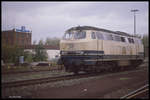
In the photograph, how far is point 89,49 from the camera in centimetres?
1268

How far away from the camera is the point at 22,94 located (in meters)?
7.41

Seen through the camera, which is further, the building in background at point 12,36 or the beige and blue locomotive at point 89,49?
the beige and blue locomotive at point 89,49

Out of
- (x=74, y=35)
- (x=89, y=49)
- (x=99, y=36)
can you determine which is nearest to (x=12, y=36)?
(x=74, y=35)

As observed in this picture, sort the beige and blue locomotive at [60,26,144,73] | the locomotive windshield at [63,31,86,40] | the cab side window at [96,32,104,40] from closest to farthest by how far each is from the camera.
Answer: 1. the beige and blue locomotive at [60,26,144,73]
2. the locomotive windshield at [63,31,86,40]
3. the cab side window at [96,32,104,40]

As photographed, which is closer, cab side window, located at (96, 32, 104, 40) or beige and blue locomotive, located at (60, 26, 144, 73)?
beige and blue locomotive, located at (60, 26, 144, 73)

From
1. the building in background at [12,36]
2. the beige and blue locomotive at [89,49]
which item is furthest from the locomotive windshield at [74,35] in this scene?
the building in background at [12,36]

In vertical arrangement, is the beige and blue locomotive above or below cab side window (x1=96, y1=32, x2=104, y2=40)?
below

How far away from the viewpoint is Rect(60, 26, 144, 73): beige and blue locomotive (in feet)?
41.4

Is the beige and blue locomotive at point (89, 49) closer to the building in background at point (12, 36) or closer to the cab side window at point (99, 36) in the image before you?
the cab side window at point (99, 36)

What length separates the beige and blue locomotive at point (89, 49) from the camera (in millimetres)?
12633

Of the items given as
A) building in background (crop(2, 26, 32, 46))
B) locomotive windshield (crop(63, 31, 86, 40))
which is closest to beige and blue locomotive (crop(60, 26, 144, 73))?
locomotive windshield (crop(63, 31, 86, 40))

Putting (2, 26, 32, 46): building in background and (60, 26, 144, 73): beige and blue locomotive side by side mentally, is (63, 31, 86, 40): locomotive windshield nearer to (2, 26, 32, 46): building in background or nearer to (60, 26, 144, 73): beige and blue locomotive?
(60, 26, 144, 73): beige and blue locomotive

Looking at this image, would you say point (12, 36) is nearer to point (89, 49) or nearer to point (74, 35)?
point (74, 35)

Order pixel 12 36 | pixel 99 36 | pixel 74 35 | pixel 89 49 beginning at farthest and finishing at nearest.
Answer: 1. pixel 12 36
2. pixel 99 36
3. pixel 74 35
4. pixel 89 49
